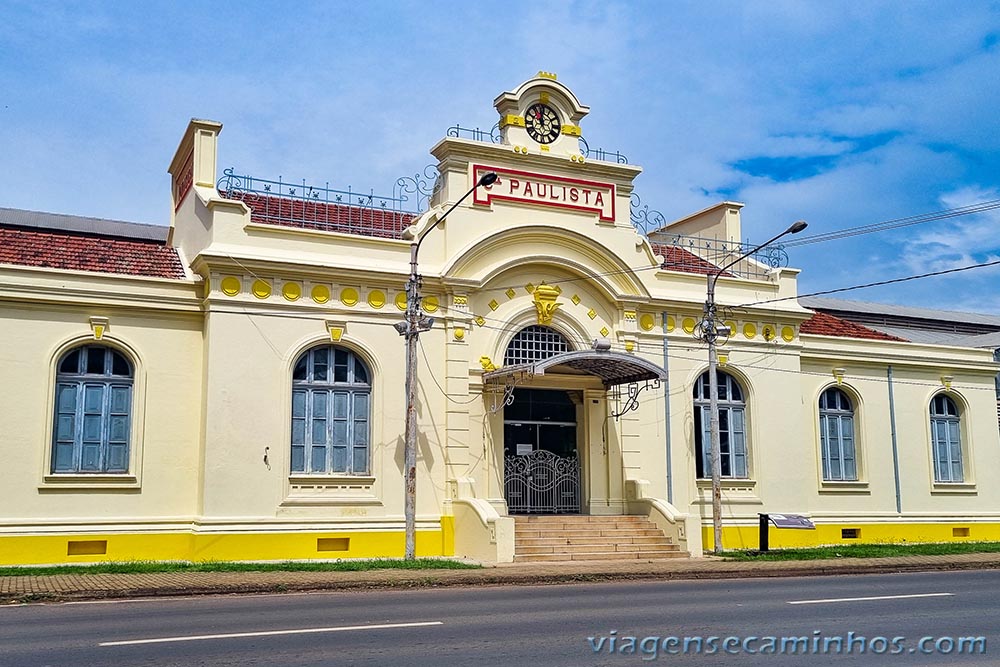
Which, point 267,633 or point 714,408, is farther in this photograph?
point 714,408

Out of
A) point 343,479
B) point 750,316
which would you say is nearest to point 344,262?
point 343,479

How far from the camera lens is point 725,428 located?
2600 centimetres

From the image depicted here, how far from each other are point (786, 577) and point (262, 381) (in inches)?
413

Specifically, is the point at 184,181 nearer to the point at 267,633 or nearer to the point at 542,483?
the point at 542,483

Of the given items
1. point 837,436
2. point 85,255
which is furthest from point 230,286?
point 837,436

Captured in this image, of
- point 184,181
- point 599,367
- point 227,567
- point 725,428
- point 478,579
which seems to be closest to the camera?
point 478,579

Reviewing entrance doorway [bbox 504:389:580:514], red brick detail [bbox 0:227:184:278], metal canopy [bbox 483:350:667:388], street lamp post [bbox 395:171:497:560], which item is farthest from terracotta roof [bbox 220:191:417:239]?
entrance doorway [bbox 504:389:580:514]

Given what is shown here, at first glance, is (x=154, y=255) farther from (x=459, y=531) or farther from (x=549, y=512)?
(x=549, y=512)

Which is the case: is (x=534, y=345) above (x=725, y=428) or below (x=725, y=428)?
above

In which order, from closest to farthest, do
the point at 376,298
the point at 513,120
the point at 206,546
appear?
the point at 206,546
the point at 376,298
the point at 513,120

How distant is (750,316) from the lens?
26641mm

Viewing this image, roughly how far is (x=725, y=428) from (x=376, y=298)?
922 centimetres

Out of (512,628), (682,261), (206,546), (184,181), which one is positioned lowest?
(512,628)

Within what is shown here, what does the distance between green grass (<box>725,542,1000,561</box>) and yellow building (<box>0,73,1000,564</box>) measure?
143 centimetres
